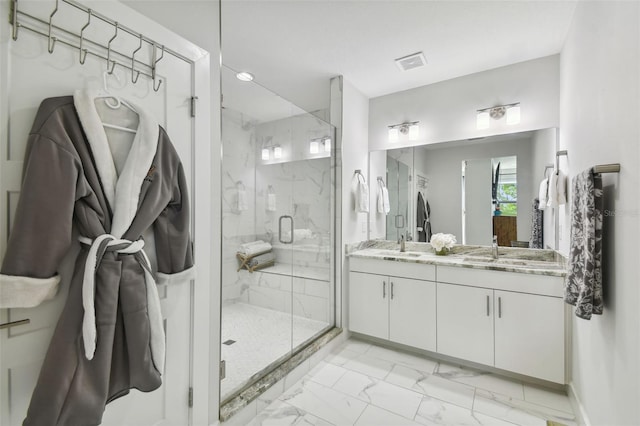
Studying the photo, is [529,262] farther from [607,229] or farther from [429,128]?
[429,128]

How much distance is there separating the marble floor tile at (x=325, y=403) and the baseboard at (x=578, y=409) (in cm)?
129

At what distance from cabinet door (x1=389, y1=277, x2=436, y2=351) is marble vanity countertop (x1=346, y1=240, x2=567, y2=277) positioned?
236mm

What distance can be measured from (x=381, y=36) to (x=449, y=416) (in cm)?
275

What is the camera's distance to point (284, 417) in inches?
73.0

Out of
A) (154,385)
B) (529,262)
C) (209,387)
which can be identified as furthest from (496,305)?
(154,385)

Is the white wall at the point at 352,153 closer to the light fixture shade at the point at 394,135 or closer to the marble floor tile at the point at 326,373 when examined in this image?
the light fixture shade at the point at 394,135

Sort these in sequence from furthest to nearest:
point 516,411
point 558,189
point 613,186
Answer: point 558,189 < point 516,411 < point 613,186

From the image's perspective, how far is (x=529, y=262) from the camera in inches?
100

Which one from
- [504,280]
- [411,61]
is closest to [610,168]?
[504,280]

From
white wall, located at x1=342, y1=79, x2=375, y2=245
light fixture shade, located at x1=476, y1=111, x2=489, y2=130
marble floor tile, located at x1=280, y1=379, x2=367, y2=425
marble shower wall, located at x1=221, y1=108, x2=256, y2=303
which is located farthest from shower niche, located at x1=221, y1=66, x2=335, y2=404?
light fixture shade, located at x1=476, y1=111, x2=489, y2=130

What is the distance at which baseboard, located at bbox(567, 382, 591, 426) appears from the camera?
1.69m

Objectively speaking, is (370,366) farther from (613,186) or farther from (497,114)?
(497,114)

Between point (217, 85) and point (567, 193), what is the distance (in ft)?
8.49

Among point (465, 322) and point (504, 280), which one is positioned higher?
point (504, 280)
